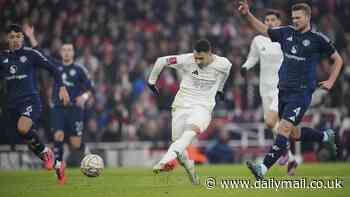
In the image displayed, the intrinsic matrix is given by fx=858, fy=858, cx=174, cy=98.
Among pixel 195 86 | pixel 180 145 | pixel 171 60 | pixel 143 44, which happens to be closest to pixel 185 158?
pixel 180 145

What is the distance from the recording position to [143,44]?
92.4 ft

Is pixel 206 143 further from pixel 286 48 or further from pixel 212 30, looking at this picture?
pixel 286 48

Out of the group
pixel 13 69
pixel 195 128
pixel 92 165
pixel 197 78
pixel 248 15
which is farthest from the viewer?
pixel 13 69

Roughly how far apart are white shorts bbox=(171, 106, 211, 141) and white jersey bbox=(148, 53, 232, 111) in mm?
92

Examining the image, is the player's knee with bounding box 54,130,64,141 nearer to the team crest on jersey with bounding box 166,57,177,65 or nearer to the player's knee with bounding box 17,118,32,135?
the player's knee with bounding box 17,118,32,135

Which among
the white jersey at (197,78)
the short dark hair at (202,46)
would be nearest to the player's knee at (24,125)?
the white jersey at (197,78)

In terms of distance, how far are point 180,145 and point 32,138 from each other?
3.94 m

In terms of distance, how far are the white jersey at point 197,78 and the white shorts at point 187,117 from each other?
92 mm

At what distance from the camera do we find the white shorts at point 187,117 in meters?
13.7

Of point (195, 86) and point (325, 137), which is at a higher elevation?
point (195, 86)

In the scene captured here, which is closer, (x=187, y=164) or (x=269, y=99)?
(x=187, y=164)

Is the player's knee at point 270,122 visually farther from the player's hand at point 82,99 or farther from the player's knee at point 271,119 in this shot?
the player's hand at point 82,99

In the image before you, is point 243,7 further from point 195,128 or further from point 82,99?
point 82,99

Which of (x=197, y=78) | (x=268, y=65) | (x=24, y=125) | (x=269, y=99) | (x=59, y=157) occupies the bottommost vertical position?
(x=59, y=157)
